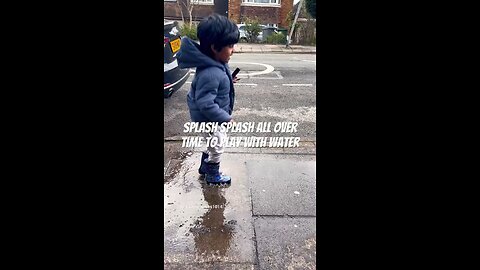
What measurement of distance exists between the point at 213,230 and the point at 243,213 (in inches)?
12.4

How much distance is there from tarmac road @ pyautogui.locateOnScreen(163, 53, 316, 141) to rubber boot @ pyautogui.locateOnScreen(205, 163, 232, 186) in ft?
4.34

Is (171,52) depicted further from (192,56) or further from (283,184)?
(283,184)

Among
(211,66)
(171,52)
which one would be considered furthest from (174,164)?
(211,66)

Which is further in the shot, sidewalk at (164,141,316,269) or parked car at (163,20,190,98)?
parked car at (163,20,190,98)

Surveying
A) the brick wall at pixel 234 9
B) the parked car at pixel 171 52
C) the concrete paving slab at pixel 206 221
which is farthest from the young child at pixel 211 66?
the parked car at pixel 171 52

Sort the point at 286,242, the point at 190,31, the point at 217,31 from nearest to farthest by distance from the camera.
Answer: the point at 286,242, the point at 217,31, the point at 190,31

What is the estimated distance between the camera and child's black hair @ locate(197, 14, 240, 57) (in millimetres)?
2549

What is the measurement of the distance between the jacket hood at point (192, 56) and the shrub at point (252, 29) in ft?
4.49

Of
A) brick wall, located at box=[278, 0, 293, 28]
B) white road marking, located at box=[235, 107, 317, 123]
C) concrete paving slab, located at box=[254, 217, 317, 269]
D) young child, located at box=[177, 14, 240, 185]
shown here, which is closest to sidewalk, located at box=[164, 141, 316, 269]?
concrete paving slab, located at box=[254, 217, 317, 269]

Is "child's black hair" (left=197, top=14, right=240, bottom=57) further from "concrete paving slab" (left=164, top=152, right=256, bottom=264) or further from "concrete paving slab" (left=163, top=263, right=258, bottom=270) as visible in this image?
"concrete paving slab" (left=163, top=263, right=258, bottom=270)

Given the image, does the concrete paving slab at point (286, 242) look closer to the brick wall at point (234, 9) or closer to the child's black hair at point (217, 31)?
the child's black hair at point (217, 31)

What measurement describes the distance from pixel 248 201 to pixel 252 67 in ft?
16.9

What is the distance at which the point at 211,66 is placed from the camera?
2.70 m
